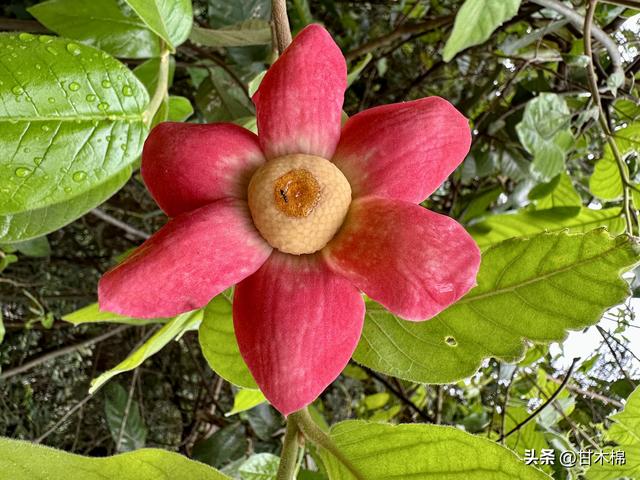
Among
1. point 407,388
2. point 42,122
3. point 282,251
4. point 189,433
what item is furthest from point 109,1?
point 407,388

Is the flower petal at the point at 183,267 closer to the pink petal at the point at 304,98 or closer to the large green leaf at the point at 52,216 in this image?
the pink petal at the point at 304,98

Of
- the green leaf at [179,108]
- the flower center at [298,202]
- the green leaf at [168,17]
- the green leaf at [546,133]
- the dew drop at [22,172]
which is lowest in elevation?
the green leaf at [546,133]

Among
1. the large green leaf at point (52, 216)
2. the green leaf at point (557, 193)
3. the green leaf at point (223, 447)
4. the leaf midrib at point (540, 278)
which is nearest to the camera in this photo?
the leaf midrib at point (540, 278)

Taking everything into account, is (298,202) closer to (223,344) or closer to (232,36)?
(223,344)

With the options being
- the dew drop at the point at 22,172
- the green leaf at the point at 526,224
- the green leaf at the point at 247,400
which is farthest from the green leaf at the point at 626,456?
the dew drop at the point at 22,172

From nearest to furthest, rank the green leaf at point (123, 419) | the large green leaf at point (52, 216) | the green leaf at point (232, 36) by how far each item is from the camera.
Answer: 1. the large green leaf at point (52, 216)
2. the green leaf at point (232, 36)
3. the green leaf at point (123, 419)

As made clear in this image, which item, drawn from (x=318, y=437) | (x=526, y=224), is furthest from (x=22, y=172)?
(x=526, y=224)

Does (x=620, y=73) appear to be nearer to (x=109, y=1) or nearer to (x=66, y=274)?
(x=109, y=1)
